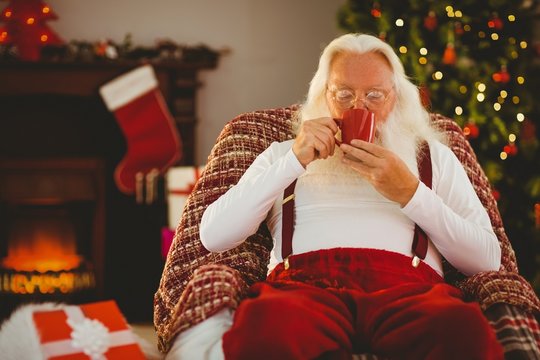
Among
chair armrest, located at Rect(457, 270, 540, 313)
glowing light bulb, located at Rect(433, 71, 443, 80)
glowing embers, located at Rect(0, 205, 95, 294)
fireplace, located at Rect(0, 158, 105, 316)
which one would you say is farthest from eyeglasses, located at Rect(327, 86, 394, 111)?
glowing embers, located at Rect(0, 205, 95, 294)

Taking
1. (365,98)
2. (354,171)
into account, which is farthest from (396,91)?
(354,171)

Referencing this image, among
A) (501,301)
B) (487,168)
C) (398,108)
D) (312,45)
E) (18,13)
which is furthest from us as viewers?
(312,45)

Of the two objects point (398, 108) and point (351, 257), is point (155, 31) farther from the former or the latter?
point (351, 257)

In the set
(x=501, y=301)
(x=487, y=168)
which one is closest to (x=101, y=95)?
(x=487, y=168)

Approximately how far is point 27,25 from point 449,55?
7.13 ft

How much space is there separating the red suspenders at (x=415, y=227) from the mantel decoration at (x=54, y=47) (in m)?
2.42

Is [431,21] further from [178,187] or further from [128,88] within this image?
[128,88]

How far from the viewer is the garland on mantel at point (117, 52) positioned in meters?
4.03

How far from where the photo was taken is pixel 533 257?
11.9ft

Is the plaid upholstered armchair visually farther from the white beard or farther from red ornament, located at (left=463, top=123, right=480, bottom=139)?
red ornament, located at (left=463, top=123, right=480, bottom=139)

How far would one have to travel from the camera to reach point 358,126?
167 centimetres

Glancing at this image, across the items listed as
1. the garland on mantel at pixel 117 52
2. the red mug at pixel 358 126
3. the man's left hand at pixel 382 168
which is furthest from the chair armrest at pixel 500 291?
the garland on mantel at pixel 117 52

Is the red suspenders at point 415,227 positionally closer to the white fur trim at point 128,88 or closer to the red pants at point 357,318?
the red pants at point 357,318

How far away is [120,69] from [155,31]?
391mm
